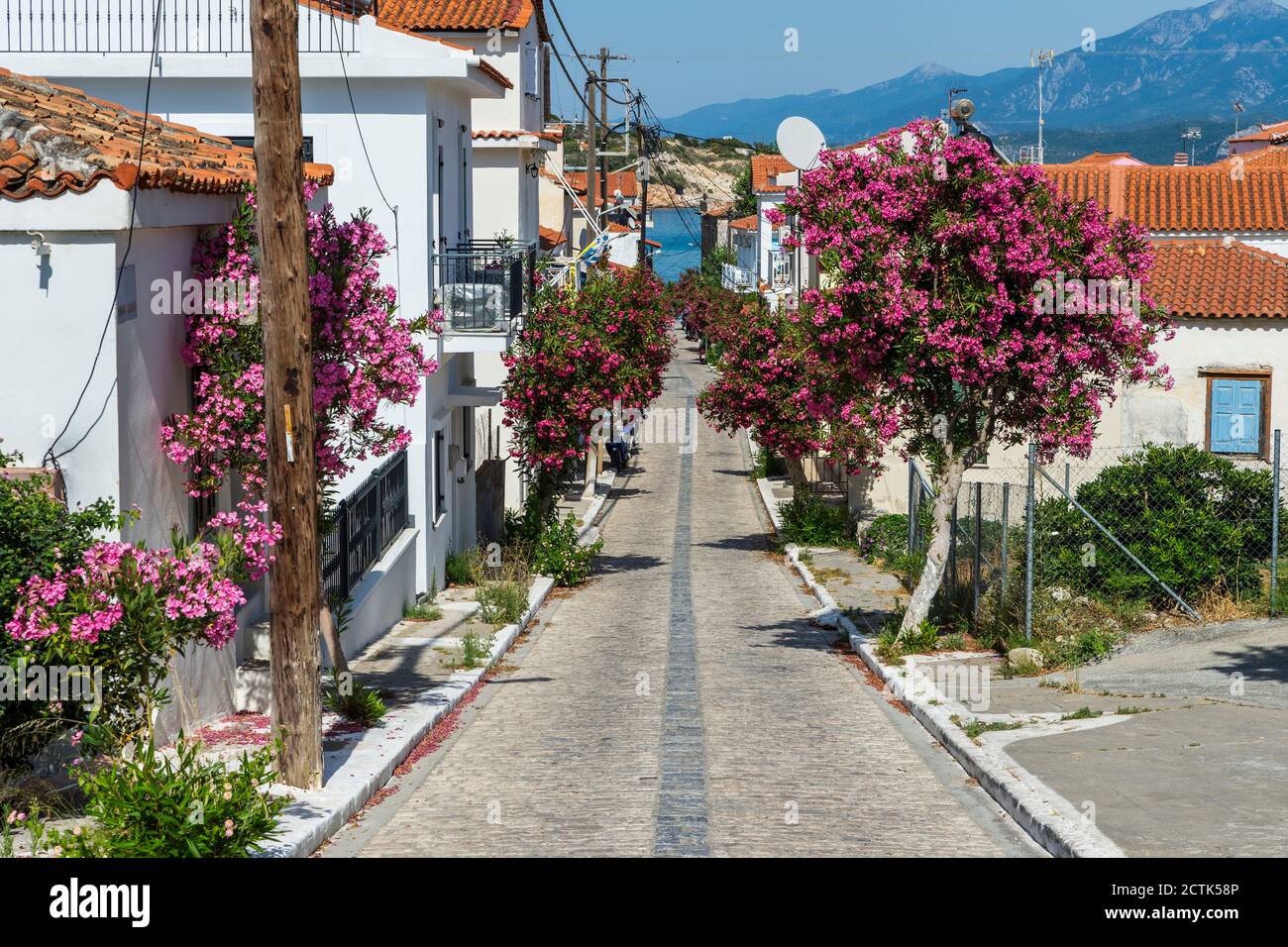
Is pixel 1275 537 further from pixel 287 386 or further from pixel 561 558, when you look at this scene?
pixel 561 558

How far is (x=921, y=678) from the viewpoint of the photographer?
49.9 ft

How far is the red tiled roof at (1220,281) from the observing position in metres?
25.5

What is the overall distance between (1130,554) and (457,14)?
20973 millimetres

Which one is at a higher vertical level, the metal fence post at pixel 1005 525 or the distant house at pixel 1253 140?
the distant house at pixel 1253 140

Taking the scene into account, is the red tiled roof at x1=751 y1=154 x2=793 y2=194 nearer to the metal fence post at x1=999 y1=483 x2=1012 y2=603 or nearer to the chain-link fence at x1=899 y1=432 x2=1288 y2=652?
the chain-link fence at x1=899 y1=432 x2=1288 y2=652

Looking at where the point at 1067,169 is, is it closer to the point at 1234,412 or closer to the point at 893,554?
the point at 1234,412

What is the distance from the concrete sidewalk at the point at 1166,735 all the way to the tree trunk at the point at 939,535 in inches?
31.1

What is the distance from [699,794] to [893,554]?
49.7 feet

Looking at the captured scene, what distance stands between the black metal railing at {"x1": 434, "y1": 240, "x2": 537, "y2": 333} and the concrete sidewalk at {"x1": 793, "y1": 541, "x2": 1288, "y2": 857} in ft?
28.2

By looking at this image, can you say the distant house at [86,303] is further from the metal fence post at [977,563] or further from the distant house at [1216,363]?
the distant house at [1216,363]

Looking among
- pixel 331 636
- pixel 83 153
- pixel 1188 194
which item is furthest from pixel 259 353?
pixel 1188 194

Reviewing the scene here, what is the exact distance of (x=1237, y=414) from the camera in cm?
2562

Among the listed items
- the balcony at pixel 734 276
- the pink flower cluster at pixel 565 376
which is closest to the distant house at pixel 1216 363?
the pink flower cluster at pixel 565 376
